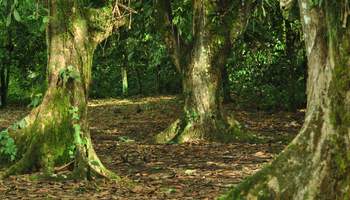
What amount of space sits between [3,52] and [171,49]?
57.5 feet

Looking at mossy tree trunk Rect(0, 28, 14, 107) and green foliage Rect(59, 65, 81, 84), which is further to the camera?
mossy tree trunk Rect(0, 28, 14, 107)

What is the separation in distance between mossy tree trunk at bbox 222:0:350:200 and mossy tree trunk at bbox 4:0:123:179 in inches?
176

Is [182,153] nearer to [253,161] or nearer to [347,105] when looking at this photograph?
[253,161]

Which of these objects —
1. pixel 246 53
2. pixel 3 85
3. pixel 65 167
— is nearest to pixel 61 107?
pixel 65 167

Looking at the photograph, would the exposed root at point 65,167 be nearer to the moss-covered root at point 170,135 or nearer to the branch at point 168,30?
the moss-covered root at point 170,135

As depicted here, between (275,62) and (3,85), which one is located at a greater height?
(275,62)

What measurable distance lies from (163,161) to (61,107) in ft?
9.40

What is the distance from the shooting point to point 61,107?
970 cm

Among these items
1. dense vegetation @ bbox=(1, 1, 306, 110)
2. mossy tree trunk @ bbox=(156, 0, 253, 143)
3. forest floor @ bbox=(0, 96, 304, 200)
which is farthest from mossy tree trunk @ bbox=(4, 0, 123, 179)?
mossy tree trunk @ bbox=(156, 0, 253, 143)

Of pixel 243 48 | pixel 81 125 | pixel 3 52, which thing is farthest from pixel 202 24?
pixel 3 52

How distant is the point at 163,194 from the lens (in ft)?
27.5

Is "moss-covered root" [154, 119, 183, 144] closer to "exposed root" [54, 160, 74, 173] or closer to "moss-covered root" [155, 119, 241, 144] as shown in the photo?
"moss-covered root" [155, 119, 241, 144]

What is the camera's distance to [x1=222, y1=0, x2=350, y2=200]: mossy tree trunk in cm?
510

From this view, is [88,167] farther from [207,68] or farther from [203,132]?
[207,68]
